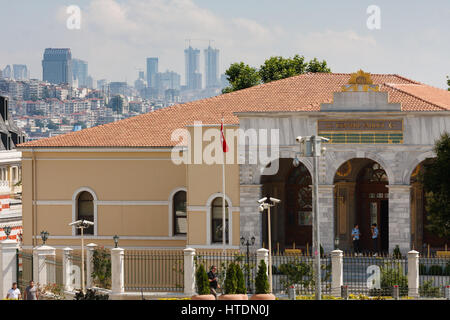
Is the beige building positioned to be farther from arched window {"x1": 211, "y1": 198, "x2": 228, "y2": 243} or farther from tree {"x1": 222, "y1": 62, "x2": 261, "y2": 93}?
tree {"x1": 222, "y1": 62, "x2": 261, "y2": 93}

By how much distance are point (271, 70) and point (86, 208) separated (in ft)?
96.4

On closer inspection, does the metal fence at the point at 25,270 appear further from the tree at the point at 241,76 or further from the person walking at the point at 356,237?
the tree at the point at 241,76

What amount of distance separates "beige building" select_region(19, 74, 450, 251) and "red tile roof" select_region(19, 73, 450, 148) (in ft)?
0.33

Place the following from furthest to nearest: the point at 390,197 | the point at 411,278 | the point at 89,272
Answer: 1. the point at 390,197
2. the point at 89,272
3. the point at 411,278

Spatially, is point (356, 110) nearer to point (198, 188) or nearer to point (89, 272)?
point (198, 188)

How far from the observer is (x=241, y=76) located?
75375mm

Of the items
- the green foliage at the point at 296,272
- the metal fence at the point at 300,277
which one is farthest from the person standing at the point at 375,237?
the green foliage at the point at 296,272

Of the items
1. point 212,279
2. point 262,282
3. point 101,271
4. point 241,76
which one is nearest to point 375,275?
point 262,282

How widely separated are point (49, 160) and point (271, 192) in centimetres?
1098

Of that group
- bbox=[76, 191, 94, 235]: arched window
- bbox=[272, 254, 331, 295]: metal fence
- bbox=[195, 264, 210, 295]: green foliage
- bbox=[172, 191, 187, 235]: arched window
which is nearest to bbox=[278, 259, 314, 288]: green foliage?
bbox=[272, 254, 331, 295]: metal fence

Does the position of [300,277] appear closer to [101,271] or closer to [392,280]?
[392,280]

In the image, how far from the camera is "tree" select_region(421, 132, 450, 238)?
126ft

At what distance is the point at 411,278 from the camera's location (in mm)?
37750
